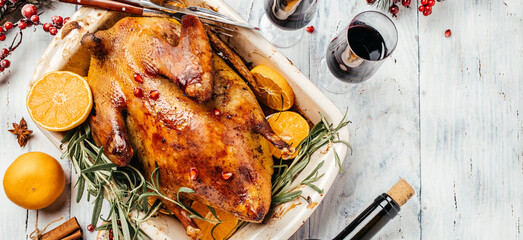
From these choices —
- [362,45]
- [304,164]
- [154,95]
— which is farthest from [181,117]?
[362,45]

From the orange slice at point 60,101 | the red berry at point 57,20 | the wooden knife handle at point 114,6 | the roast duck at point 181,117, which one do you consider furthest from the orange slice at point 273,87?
the red berry at point 57,20

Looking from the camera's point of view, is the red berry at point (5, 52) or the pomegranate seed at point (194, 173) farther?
the red berry at point (5, 52)

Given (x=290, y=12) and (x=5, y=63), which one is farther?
(x=5, y=63)

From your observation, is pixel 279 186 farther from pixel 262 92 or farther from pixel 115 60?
pixel 115 60

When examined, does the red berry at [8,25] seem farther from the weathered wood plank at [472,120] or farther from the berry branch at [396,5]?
the weathered wood plank at [472,120]

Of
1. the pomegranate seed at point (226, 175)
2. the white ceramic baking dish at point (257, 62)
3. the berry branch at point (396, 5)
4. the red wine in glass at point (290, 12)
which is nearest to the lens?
the pomegranate seed at point (226, 175)

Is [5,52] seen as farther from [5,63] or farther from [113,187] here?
[113,187]

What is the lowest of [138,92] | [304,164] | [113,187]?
[113,187]
